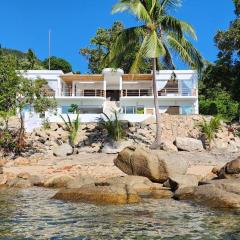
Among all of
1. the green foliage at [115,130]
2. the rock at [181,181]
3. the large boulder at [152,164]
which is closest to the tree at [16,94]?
the green foliage at [115,130]

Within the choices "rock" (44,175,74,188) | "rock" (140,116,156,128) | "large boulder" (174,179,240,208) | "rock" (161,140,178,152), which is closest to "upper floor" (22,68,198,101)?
"rock" (140,116,156,128)

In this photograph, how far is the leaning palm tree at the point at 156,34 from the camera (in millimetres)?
33656

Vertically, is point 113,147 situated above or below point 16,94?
below

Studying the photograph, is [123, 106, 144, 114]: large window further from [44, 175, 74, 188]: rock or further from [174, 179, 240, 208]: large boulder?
[174, 179, 240, 208]: large boulder

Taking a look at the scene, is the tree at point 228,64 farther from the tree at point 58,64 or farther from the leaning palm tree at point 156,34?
the tree at point 58,64

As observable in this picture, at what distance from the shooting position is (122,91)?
54.4 m

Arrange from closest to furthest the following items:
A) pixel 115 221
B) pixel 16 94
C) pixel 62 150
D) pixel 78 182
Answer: pixel 115 221
pixel 78 182
pixel 16 94
pixel 62 150

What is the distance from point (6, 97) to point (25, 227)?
22.9 meters

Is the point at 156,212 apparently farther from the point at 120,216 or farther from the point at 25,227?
the point at 25,227

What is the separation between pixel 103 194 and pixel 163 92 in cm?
3759

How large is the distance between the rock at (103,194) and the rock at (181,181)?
3007 mm

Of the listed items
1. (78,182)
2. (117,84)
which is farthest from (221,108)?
(78,182)

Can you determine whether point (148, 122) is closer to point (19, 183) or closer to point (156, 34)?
point (156, 34)

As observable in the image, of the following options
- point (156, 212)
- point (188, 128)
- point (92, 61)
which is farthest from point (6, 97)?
point (92, 61)
